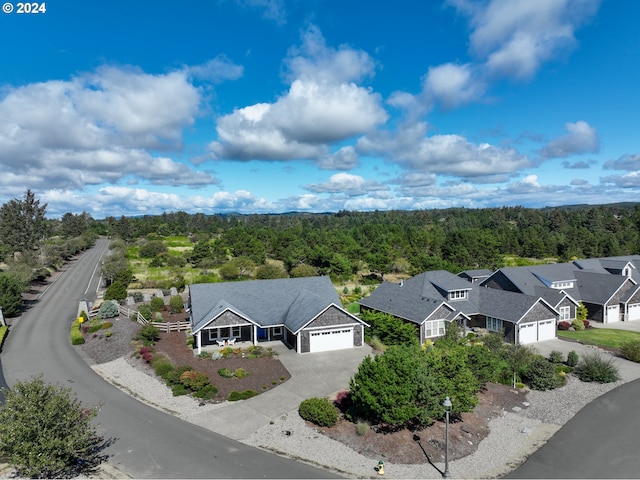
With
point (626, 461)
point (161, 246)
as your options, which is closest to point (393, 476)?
point (626, 461)

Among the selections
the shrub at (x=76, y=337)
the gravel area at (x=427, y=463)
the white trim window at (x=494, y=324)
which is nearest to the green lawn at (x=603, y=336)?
the white trim window at (x=494, y=324)

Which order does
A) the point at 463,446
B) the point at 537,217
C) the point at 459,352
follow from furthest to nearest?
the point at 537,217 → the point at 459,352 → the point at 463,446

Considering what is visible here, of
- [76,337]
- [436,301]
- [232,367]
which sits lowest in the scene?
[232,367]

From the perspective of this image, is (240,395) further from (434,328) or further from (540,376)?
(540,376)

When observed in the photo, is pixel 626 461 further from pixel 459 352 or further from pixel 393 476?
pixel 393 476

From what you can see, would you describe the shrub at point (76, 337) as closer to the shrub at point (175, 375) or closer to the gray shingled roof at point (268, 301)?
the gray shingled roof at point (268, 301)

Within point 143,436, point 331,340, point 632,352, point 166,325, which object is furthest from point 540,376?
point 166,325
